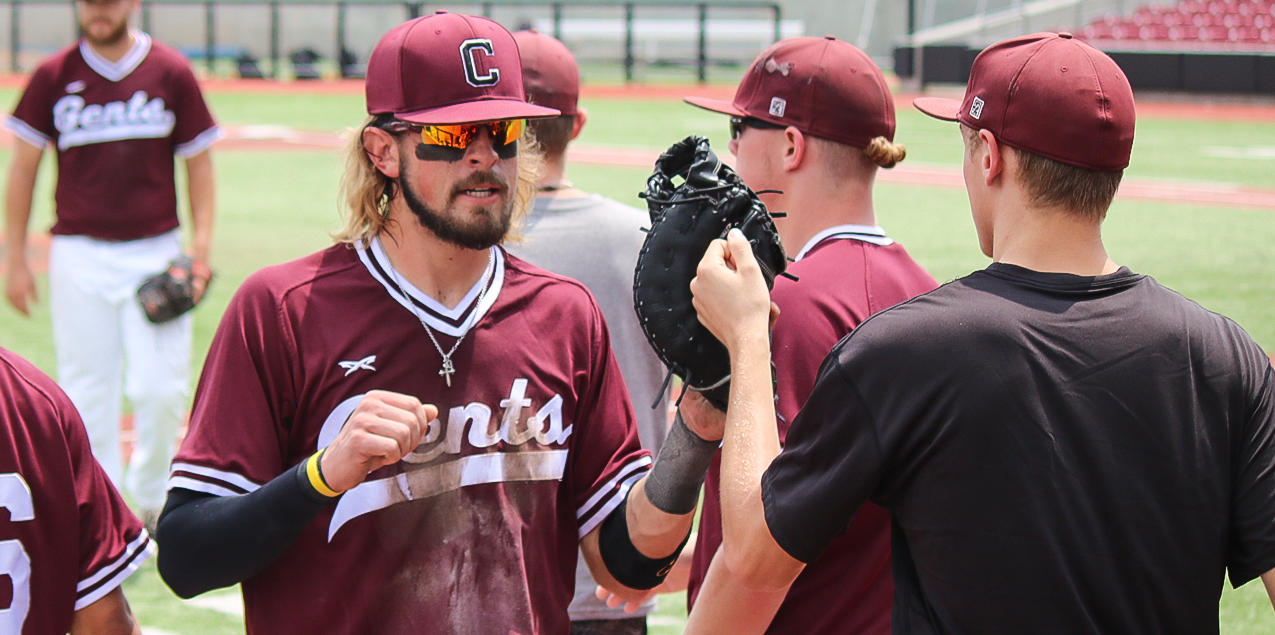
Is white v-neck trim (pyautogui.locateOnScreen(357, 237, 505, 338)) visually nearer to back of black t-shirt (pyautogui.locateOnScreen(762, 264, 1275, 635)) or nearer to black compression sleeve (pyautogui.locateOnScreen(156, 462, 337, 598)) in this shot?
black compression sleeve (pyautogui.locateOnScreen(156, 462, 337, 598))

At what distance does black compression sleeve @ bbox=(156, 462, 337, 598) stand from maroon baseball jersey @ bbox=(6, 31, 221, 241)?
371 cm

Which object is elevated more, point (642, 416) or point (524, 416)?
point (524, 416)

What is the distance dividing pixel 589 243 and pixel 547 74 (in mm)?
554

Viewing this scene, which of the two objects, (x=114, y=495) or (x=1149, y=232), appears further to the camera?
(x=1149, y=232)

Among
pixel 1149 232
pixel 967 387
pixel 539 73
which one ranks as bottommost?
pixel 1149 232

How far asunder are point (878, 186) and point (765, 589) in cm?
1493

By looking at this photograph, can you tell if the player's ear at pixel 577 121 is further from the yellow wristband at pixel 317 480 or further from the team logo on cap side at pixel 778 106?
the yellow wristband at pixel 317 480

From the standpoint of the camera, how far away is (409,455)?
2416 millimetres

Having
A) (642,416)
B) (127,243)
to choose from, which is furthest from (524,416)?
(127,243)

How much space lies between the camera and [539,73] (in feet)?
12.4

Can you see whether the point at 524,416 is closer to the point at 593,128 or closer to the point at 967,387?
the point at 967,387

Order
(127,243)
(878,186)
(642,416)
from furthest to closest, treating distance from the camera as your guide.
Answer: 1. (878,186)
2. (127,243)
3. (642,416)

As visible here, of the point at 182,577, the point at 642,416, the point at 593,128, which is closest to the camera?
the point at 182,577

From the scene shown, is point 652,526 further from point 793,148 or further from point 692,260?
point 793,148
